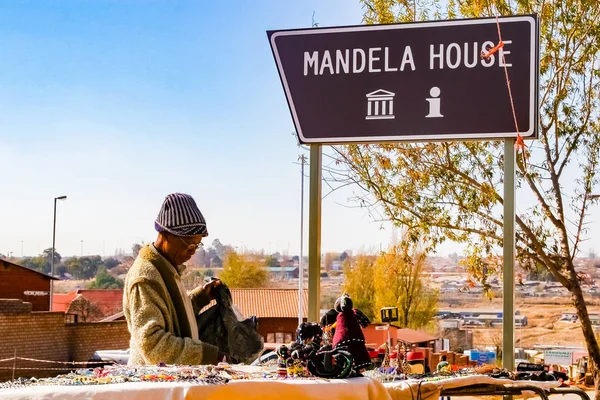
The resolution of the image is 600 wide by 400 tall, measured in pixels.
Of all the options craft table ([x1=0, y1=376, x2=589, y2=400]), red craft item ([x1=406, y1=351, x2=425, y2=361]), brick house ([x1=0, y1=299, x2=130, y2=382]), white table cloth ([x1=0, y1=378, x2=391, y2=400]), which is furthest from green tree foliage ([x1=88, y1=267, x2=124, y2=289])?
white table cloth ([x1=0, y1=378, x2=391, y2=400])

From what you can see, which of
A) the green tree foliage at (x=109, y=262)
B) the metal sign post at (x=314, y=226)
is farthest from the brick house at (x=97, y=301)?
the metal sign post at (x=314, y=226)

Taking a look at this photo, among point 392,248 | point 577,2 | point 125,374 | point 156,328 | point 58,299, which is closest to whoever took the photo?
point 125,374

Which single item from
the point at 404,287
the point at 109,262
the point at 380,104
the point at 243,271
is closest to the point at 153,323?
the point at 380,104

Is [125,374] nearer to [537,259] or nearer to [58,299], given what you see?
[537,259]

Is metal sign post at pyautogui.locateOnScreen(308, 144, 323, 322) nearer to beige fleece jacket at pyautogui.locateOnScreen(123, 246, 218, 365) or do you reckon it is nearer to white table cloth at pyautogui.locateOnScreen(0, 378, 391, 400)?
beige fleece jacket at pyautogui.locateOnScreen(123, 246, 218, 365)

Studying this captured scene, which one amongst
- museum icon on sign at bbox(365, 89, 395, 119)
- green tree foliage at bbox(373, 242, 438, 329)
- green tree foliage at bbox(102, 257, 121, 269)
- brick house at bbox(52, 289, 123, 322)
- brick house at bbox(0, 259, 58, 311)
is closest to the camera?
museum icon on sign at bbox(365, 89, 395, 119)

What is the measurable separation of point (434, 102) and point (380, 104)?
0.23 metres

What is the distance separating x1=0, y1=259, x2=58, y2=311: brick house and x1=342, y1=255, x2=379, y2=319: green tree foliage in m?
13.8

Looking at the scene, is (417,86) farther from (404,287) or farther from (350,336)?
(404,287)

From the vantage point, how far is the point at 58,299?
4466 centimetres

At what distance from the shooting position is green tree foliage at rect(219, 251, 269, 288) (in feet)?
129

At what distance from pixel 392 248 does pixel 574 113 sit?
3104 mm

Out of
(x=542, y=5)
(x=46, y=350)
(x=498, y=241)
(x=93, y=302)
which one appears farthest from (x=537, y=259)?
(x=93, y=302)

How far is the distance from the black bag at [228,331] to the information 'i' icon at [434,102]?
109 centimetres
